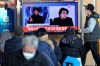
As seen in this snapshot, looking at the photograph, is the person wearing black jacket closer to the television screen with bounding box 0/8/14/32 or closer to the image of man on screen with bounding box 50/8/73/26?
the image of man on screen with bounding box 50/8/73/26

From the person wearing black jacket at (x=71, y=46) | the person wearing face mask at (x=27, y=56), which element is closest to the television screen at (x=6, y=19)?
the person wearing black jacket at (x=71, y=46)

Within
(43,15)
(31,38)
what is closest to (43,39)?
(31,38)

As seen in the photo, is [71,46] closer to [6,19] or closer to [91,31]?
[91,31]

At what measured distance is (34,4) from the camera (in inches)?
400

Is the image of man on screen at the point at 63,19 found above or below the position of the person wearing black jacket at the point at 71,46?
above

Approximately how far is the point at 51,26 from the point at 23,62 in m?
5.30

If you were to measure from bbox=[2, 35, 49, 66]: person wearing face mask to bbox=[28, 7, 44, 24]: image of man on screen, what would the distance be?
16.7 feet

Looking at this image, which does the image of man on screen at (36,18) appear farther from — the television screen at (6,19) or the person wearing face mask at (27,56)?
the person wearing face mask at (27,56)

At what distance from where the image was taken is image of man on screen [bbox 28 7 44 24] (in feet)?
33.3

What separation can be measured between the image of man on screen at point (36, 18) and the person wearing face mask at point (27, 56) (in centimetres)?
510

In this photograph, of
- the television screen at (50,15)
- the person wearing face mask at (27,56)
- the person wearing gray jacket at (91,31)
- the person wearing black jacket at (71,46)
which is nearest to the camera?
the person wearing face mask at (27,56)

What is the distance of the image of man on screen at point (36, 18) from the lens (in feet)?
33.3

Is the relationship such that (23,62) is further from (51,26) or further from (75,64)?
(51,26)

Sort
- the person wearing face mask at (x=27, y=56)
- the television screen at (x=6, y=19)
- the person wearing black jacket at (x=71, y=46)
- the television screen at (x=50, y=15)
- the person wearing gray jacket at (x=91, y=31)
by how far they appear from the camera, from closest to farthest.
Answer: the person wearing face mask at (x=27, y=56) < the person wearing black jacket at (x=71, y=46) < the person wearing gray jacket at (x=91, y=31) < the television screen at (x=50, y=15) < the television screen at (x=6, y=19)
